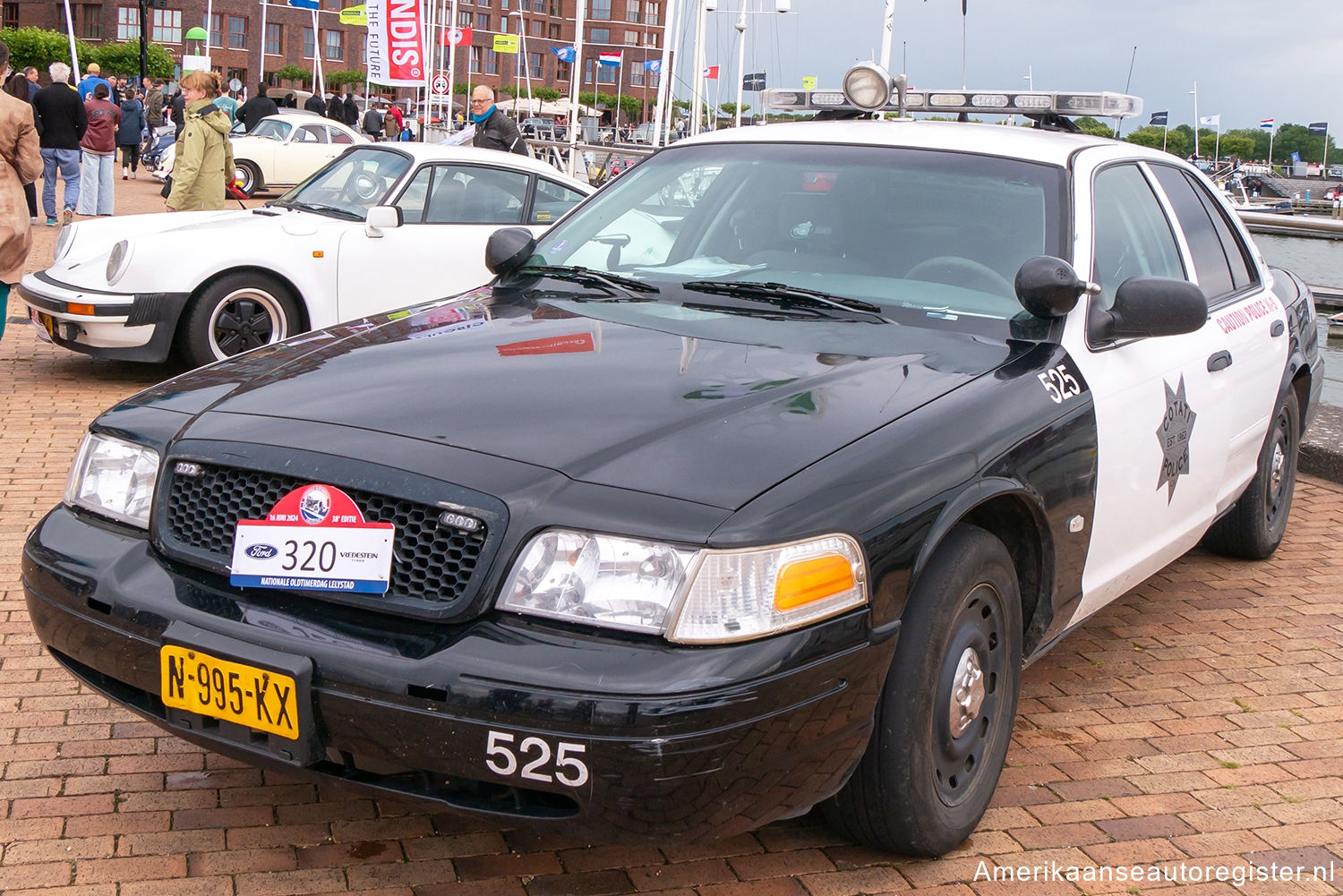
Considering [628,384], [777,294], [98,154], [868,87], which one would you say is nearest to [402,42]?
[98,154]

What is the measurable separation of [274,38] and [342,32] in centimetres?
666

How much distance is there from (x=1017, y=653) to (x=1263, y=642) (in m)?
2.02

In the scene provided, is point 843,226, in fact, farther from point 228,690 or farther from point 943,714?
point 228,690

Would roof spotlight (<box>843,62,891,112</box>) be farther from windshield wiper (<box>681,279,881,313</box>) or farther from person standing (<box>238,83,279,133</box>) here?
person standing (<box>238,83,279,133</box>)

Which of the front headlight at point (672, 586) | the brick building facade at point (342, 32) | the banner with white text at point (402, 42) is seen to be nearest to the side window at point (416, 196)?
the front headlight at point (672, 586)

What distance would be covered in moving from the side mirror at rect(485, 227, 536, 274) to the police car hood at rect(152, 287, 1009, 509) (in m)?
0.50

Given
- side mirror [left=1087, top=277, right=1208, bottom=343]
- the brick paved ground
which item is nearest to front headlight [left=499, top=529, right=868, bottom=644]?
the brick paved ground

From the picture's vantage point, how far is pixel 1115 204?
4.22 meters

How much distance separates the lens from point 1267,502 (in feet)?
18.6

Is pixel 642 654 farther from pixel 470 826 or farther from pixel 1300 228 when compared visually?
pixel 1300 228

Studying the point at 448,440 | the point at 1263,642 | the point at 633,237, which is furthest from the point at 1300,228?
the point at 448,440

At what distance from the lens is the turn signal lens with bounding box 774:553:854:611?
2500mm

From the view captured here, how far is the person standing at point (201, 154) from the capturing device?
1019cm

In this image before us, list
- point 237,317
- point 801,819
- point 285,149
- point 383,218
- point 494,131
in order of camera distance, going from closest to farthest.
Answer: point 801,819 → point 383,218 → point 237,317 → point 494,131 → point 285,149
